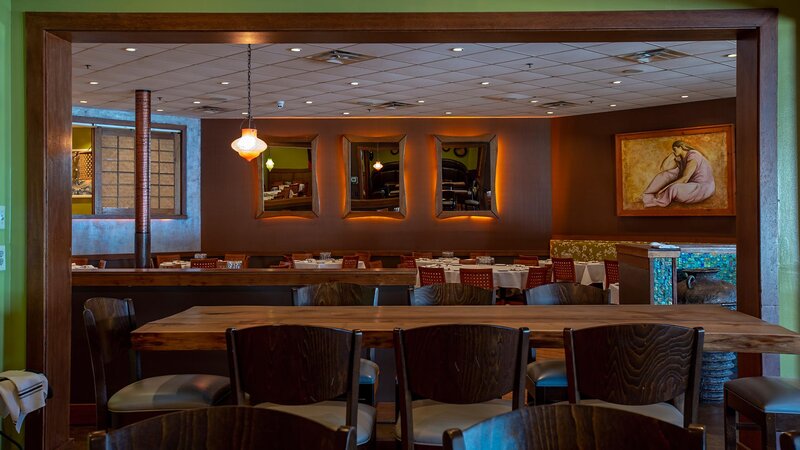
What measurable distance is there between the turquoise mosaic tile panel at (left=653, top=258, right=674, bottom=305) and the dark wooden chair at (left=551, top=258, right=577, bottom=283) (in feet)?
14.4

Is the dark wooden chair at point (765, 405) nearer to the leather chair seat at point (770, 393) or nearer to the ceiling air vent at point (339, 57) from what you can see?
the leather chair seat at point (770, 393)

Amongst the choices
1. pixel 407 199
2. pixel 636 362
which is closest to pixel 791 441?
pixel 636 362

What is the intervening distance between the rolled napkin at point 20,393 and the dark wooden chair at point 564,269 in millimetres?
7737

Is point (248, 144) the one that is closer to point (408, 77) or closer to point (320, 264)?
point (408, 77)

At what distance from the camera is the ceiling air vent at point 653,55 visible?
7.46m

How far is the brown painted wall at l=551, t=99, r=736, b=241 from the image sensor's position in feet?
34.6

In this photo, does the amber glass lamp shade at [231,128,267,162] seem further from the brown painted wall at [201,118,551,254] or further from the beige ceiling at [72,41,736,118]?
the brown painted wall at [201,118,551,254]

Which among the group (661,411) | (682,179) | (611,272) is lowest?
(661,411)

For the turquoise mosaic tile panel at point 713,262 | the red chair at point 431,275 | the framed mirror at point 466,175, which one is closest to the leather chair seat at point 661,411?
the turquoise mosaic tile panel at point 713,262

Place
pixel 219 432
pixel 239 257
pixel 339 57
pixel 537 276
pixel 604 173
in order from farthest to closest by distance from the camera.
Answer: pixel 604 173
pixel 239 257
pixel 537 276
pixel 339 57
pixel 219 432

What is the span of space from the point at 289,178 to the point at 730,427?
A: 1022 cm

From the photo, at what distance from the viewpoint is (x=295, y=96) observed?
10117 millimetres

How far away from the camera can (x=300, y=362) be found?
2379 millimetres

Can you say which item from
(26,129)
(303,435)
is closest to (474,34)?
(26,129)
